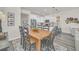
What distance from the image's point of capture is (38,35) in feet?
5.92

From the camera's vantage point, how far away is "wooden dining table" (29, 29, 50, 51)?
1.80 m

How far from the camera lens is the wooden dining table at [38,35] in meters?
1.80

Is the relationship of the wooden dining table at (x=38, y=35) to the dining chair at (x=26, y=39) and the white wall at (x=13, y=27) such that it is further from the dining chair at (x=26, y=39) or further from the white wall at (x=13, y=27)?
the white wall at (x=13, y=27)

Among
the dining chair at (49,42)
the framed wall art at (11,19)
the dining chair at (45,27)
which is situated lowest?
the dining chair at (49,42)

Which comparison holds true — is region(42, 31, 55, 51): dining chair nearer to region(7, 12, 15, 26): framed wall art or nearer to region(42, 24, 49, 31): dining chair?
region(42, 24, 49, 31): dining chair

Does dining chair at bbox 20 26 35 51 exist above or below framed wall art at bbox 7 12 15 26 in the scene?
A: below

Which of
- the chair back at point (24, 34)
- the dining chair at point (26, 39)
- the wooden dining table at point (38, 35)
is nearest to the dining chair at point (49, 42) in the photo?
the wooden dining table at point (38, 35)

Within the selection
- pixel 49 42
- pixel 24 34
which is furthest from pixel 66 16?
pixel 24 34

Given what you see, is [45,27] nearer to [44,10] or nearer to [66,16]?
[44,10]

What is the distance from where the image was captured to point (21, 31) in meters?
1.82

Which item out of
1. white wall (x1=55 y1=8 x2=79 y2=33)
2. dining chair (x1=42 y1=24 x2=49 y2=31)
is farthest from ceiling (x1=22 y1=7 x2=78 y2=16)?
dining chair (x1=42 y1=24 x2=49 y2=31)

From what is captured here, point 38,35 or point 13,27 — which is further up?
point 13,27

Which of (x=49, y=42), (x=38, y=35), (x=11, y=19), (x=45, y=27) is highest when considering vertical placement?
(x=11, y=19)
